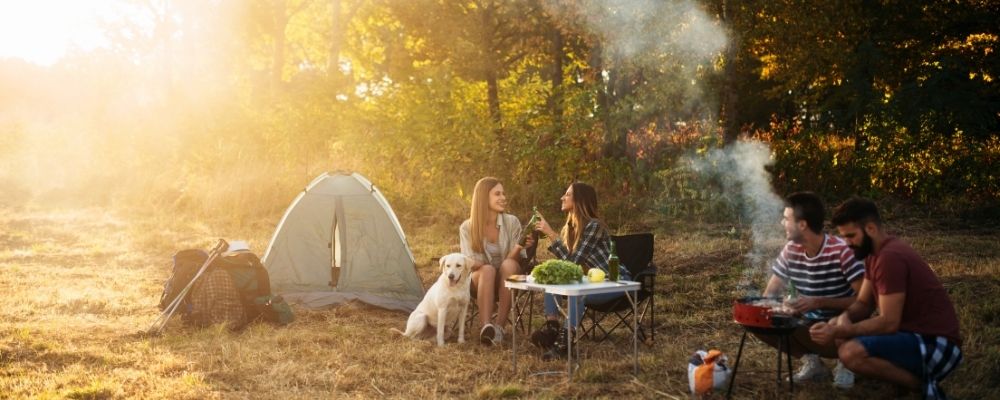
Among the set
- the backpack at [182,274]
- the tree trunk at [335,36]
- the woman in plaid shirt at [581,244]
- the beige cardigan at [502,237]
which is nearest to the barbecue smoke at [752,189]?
the beige cardigan at [502,237]

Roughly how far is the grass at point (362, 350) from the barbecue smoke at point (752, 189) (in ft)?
1.27

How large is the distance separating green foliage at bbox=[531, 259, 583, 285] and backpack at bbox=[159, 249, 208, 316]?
10.3 feet

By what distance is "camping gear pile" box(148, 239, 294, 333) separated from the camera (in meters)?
6.80

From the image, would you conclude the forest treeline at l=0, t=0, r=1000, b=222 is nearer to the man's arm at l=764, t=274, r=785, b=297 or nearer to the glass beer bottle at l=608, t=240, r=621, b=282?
the glass beer bottle at l=608, t=240, r=621, b=282

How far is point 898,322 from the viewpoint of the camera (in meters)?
3.96

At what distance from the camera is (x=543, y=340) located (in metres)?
5.74

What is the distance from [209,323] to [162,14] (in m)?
19.6

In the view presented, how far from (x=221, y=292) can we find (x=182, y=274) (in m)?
0.52

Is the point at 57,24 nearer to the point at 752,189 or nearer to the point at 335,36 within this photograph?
the point at 335,36

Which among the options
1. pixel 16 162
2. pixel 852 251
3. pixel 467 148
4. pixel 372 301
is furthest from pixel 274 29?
pixel 852 251

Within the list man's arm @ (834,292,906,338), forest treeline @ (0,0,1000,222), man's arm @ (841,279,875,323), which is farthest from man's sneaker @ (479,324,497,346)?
forest treeline @ (0,0,1000,222)

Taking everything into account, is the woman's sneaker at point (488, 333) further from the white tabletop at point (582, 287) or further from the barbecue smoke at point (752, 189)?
the barbecue smoke at point (752, 189)

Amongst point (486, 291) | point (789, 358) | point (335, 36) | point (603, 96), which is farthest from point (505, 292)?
point (335, 36)

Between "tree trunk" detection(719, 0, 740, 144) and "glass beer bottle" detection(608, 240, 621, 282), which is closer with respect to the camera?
"glass beer bottle" detection(608, 240, 621, 282)
